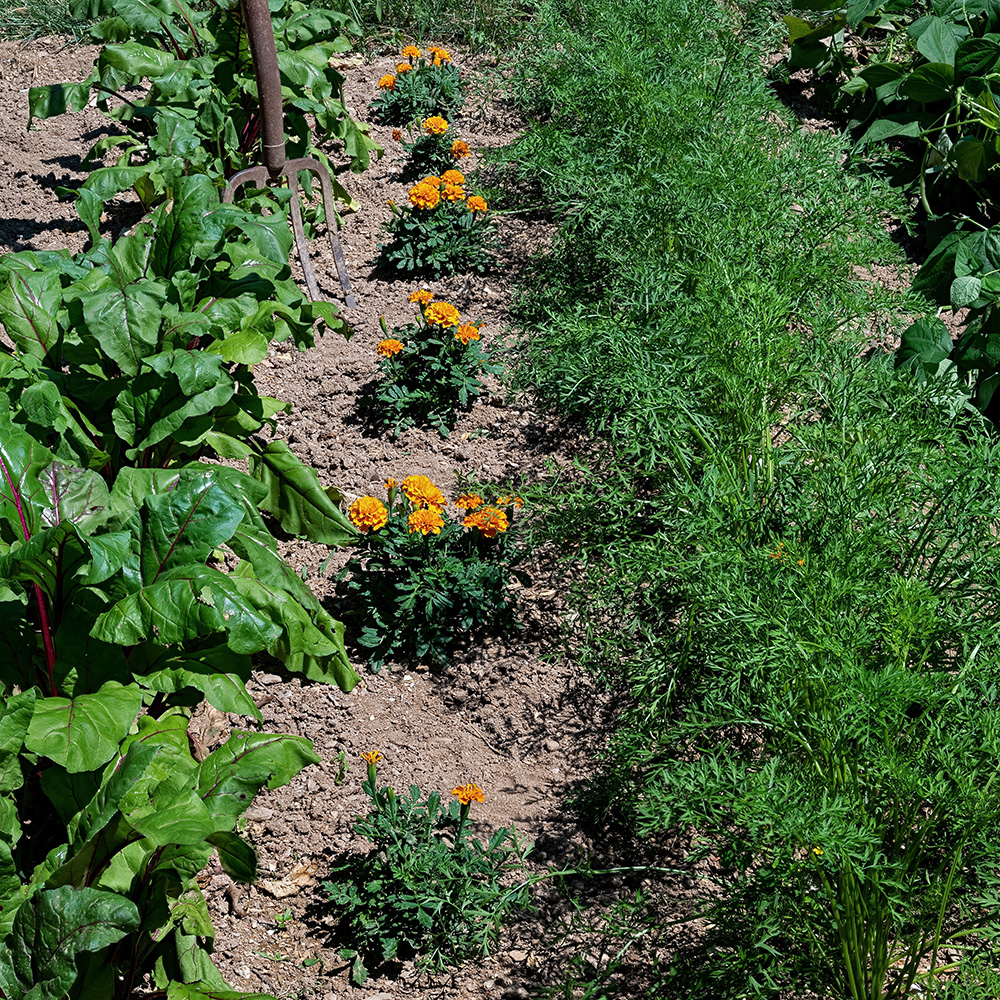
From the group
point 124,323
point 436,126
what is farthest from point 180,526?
point 436,126

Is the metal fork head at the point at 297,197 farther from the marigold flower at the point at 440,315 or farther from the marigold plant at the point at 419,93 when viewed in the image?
the marigold plant at the point at 419,93

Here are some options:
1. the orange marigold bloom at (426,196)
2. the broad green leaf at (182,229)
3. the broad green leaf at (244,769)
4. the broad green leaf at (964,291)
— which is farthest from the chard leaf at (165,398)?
the broad green leaf at (964,291)

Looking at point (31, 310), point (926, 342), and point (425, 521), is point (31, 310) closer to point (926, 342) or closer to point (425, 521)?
point (425, 521)

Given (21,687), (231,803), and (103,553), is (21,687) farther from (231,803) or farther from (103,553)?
(231,803)

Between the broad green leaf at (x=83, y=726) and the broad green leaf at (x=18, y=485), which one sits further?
the broad green leaf at (x=18, y=485)

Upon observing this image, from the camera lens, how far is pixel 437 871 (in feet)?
7.20

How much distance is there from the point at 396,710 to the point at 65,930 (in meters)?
1.28

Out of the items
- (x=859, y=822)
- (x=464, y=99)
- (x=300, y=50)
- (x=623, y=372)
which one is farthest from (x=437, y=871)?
(x=464, y=99)

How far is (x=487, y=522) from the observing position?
2865mm

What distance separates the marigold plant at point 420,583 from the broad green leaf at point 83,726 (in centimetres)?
102

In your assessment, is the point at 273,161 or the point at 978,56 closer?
the point at 273,161

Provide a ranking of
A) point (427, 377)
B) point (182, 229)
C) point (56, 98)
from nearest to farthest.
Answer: point (182, 229)
point (427, 377)
point (56, 98)

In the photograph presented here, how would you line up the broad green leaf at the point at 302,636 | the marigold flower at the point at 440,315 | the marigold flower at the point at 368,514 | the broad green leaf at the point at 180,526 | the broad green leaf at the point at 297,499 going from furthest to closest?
1. the marigold flower at the point at 440,315
2. the marigold flower at the point at 368,514
3. the broad green leaf at the point at 297,499
4. the broad green leaf at the point at 302,636
5. the broad green leaf at the point at 180,526

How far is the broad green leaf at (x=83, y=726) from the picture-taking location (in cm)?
164
